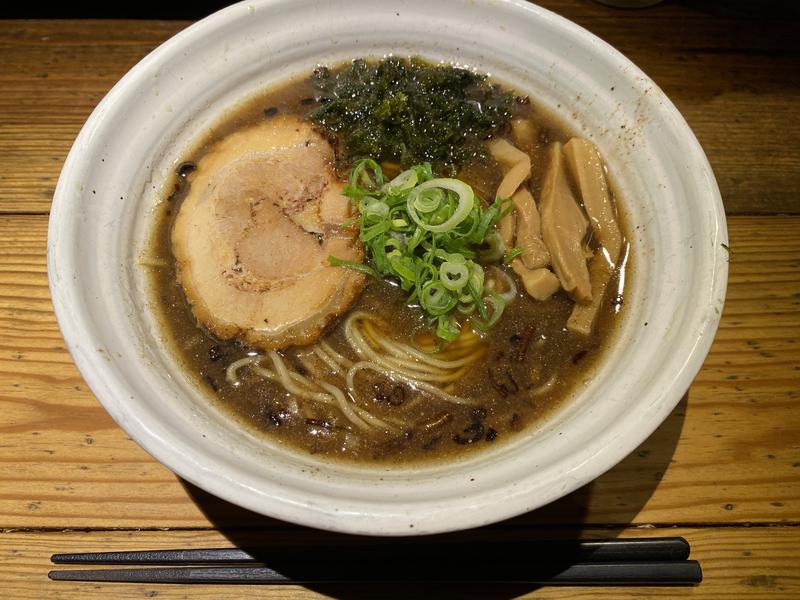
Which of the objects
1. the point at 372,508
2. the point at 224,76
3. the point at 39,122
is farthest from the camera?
the point at 39,122

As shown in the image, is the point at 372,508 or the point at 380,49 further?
the point at 380,49

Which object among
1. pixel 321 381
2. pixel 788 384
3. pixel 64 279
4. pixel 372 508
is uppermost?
pixel 64 279

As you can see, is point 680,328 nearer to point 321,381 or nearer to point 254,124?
point 321,381

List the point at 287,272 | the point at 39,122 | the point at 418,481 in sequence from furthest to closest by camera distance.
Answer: the point at 39,122 → the point at 287,272 → the point at 418,481

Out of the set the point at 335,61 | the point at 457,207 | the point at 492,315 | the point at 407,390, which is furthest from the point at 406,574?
the point at 335,61

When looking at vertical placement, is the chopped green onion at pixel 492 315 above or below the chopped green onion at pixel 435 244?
below

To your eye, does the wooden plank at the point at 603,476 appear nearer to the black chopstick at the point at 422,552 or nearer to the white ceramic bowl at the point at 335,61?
the black chopstick at the point at 422,552

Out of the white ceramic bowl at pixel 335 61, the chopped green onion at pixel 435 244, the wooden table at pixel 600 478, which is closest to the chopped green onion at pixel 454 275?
the chopped green onion at pixel 435 244

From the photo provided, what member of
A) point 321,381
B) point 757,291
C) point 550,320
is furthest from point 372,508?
point 757,291
